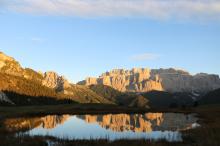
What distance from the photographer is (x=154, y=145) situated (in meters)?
40.0

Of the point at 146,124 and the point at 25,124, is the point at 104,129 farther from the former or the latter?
the point at 25,124

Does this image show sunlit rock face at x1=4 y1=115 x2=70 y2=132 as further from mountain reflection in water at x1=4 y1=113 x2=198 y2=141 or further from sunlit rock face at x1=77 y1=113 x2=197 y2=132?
sunlit rock face at x1=77 y1=113 x2=197 y2=132

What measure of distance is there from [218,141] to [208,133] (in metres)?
9.25

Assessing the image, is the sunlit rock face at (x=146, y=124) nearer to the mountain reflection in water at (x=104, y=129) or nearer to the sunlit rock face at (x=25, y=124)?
the mountain reflection in water at (x=104, y=129)

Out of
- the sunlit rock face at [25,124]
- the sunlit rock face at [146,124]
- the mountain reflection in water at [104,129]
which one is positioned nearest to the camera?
the mountain reflection in water at [104,129]

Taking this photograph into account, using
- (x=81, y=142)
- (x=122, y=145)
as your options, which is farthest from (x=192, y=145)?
(x=81, y=142)

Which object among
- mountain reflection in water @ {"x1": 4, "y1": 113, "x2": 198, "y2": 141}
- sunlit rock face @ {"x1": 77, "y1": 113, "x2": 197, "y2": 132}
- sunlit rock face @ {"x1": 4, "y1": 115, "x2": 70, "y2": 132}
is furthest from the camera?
sunlit rock face @ {"x1": 77, "y1": 113, "x2": 197, "y2": 132}

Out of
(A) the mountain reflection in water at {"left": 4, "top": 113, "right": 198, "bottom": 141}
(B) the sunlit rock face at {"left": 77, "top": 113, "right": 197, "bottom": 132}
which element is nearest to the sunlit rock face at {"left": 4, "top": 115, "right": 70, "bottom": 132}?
(A) the mountain reflection in water at {"left": 4, "top": 113, "right": 198, "bottom": 141}

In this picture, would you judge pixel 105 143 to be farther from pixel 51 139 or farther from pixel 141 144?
pixel 51 139

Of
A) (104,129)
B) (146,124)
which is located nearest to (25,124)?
(104,129)

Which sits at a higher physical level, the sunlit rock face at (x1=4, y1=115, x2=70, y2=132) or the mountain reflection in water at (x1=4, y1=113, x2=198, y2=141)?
the sunlit rock face at (x1=4, y1=115, x2=70, y2=132)

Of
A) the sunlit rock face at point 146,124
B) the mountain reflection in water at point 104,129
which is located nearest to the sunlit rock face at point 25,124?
the mountain reflection in water at point 104,129

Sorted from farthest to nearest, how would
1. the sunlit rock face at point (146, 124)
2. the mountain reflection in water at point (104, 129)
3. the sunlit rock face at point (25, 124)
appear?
the sunlit rock face at point (146, 124)
the sunlit rock face at point (25, 124)
the mountain reflection in water at point (104, 129)

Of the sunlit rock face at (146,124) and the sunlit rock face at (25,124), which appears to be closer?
the sunlit rock face at (25,124)
